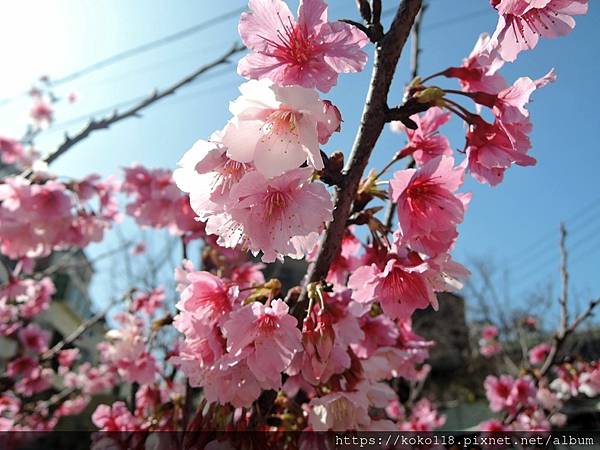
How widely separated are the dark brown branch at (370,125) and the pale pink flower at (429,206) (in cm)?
9

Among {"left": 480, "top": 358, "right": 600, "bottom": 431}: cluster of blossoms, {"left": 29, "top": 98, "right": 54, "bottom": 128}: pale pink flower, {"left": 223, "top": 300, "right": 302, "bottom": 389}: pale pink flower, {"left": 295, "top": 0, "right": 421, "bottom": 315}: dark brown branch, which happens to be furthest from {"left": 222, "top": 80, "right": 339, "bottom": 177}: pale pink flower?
{"left": 29, "top": 98, "right": 54, "bottom": 128}: pale pink flower

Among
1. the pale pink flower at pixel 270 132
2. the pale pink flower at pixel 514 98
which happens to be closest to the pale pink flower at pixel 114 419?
the pale pink flower at pixel 270 132

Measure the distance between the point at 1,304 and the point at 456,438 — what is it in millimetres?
4220

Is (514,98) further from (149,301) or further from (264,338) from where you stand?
(149,301)

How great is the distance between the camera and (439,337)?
41.1 feet

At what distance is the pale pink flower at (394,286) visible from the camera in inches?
40.1

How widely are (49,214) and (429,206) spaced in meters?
2.20

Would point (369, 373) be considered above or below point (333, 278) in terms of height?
below

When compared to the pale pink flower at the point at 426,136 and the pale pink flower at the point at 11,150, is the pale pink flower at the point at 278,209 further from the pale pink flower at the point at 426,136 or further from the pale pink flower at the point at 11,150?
the pale pink flower at the point at 11,150

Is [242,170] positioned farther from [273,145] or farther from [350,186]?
[350,186]

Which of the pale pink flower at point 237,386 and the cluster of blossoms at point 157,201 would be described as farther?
the cluster of blossoms at point 157,201

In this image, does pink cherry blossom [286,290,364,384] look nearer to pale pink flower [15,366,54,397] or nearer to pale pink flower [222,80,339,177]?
pale pink flower [222,80,339,177]

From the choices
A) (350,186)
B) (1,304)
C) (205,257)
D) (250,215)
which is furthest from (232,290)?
(1,304)

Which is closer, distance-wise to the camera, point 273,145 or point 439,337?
point 273,145
